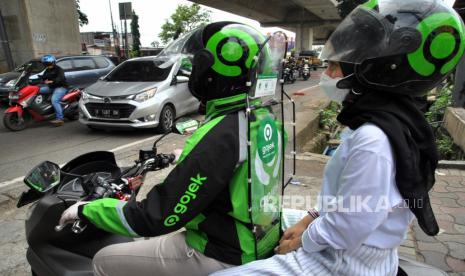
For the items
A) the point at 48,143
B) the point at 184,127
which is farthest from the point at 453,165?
the point at 48,143

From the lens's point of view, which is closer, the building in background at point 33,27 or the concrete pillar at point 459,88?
the concrete pillar at point 459,88

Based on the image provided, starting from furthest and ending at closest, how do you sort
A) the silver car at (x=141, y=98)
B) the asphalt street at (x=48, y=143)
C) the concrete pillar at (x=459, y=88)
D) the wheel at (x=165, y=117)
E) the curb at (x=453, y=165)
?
the wheel at (x=165, y=117) < the silver car at (x=141, y=98) < the concrete pillar at (x=459, y=88) < the asphalt street at (x=48, y=143) < the curb at (x=453, y=165)

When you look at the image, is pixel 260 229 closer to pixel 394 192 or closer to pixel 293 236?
pixel 293 236

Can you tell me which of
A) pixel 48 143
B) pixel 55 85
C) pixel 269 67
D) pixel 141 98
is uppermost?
pixel 269 67

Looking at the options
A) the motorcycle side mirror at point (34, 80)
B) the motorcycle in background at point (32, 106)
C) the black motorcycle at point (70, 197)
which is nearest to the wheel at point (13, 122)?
the motorcycle in background at point (32, 106)

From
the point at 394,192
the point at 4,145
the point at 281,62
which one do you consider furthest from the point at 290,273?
the point at 4,145

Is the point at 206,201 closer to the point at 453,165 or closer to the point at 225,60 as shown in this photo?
the point at 225,60

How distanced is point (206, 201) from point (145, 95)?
6501 mm

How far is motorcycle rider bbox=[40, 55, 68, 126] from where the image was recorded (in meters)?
8.86

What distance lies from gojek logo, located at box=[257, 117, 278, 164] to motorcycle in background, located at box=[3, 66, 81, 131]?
27.4 ft

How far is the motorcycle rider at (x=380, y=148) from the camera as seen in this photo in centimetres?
118

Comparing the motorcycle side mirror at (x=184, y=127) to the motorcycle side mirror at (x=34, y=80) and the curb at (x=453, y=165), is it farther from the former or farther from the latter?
the motorcycle side mirror at (x=34, y=80)

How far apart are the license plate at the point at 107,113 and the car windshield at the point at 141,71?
117 centimetres

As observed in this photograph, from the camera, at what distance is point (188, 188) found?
4.36 ft
